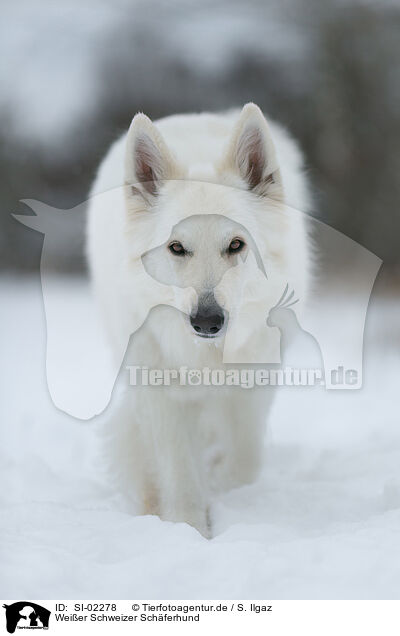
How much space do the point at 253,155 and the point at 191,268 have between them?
→ 0.24 metres

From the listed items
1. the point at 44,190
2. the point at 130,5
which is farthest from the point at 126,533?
the point at 130,5

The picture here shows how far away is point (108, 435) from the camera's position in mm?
1455

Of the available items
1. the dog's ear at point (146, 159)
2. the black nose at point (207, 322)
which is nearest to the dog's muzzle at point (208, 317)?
the black nose at point (207, 322)

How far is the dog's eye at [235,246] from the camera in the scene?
46.7 inches

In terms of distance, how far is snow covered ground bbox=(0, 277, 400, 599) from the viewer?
104 cm

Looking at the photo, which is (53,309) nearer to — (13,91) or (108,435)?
(108,435)

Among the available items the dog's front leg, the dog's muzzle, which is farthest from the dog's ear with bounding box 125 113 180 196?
the dog's front leg
